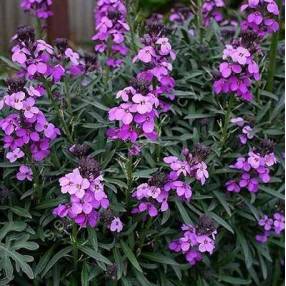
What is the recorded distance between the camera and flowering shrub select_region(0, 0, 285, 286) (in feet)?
7.63

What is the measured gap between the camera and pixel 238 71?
250 centimetres

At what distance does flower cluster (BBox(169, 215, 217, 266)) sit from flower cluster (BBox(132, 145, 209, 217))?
0.17 metres

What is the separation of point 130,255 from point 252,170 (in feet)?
2.29

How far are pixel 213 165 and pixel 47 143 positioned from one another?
79cm

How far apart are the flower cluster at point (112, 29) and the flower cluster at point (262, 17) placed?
608mm

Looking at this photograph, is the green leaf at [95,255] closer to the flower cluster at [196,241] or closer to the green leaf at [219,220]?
the flower cluster at [196,241]

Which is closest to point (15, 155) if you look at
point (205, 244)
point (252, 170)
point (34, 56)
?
point (34, 56)

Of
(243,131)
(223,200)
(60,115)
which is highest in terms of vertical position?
(60,115)

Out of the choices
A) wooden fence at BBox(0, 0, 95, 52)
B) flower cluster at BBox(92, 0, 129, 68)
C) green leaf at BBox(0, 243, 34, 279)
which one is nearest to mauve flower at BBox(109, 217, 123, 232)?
green leaf at BBox(0, 243, 34, 279)

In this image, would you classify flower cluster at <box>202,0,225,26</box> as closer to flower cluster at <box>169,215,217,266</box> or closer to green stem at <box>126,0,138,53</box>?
green stem at <box>126,0,138,53</box>

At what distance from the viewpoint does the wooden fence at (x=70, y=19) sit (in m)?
6.73

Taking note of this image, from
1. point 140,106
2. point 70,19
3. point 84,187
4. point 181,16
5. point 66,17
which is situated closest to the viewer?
point 84,187

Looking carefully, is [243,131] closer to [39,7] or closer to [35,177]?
[35,177]

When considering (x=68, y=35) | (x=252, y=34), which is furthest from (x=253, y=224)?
(x=68, y=35)
